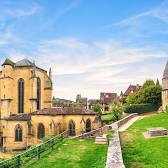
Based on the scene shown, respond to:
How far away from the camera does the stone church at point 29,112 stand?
53.0 meters

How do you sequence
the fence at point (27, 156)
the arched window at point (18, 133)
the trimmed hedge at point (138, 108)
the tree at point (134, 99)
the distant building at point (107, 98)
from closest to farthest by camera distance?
the fence at point (27, 156)
the arched window at point (18, 133)
the trimmed hedge at point (138, 108)
the tree at point (134, 99)
the distant building at point (107, 98)

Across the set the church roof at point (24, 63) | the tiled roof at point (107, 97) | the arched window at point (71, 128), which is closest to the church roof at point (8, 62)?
the church roof at point (24, 63)

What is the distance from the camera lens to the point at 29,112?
62469 mm

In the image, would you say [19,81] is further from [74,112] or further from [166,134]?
[166,134]

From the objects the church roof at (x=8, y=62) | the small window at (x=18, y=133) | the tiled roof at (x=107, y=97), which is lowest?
the small window at (x=18, y=133)

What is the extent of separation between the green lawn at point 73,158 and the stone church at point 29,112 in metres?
24.8

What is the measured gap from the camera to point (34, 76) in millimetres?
61781

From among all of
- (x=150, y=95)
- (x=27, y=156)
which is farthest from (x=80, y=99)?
(x=27, y=156)

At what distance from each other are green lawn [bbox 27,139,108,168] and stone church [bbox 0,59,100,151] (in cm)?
2476

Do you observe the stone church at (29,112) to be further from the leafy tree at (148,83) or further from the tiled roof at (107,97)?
the tiled roof at (107,97)

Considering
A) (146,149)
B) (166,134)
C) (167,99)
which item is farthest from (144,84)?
(146,149)

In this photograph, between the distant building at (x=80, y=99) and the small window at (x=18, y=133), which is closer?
the small window at (x=18, y=133)

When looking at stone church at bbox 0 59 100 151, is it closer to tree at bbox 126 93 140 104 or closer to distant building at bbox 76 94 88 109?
tree at bbox 126 93 140 104

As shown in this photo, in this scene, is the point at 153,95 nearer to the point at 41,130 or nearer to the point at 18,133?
the point at 41,130
